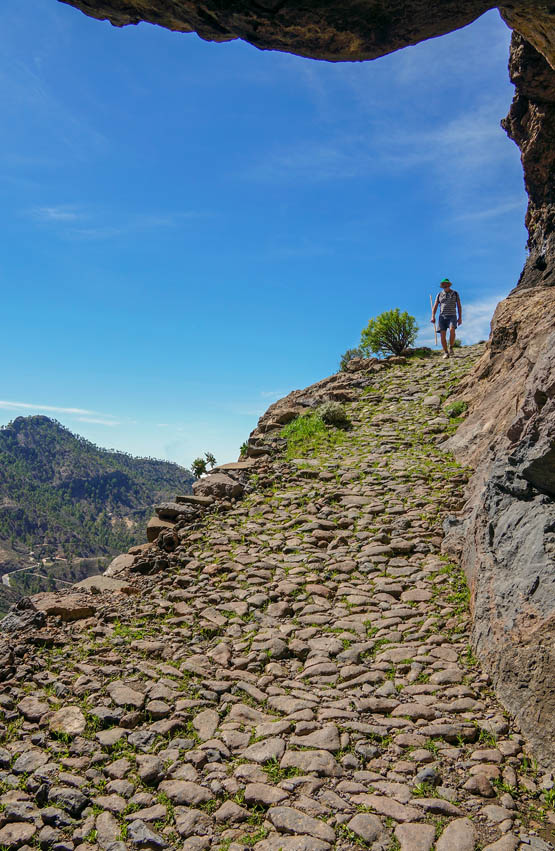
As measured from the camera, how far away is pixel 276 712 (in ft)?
17.3

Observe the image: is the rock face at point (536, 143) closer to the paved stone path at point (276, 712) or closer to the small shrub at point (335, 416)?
the small shrub at point (335, 416)

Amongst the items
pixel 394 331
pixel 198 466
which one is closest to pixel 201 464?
pixel 198 466

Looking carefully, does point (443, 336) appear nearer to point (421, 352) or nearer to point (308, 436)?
point (421, 352)

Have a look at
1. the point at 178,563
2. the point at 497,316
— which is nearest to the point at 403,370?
the point at 497,316

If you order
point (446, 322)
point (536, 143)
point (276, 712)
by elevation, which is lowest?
point (276, 712)

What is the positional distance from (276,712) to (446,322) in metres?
15.3

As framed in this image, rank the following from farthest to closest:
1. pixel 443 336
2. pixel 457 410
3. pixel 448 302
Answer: pixel 443 336, pixel 448 302, pixel 457 410

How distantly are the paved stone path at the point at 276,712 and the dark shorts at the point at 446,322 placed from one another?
976 centimetres

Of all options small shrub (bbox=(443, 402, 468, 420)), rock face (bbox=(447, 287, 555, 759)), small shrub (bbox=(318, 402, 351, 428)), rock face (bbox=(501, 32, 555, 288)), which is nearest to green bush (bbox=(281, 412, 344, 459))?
small shrub (bbox=(318, 402, 351, 428))

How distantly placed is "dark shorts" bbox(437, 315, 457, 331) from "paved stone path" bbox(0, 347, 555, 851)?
9.76 m

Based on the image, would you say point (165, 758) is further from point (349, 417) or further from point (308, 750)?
point (349, 417)

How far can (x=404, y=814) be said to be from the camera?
3.80 metres

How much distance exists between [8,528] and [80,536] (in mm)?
22624

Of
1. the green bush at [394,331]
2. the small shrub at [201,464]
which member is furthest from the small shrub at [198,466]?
the green bush at [394,331]
